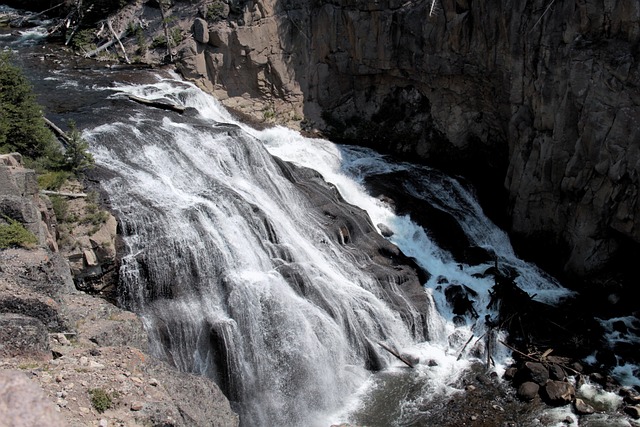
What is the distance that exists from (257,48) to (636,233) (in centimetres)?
1803

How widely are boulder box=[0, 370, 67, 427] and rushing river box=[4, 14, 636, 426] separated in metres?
11.3

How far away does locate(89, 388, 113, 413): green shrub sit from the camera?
359 inches

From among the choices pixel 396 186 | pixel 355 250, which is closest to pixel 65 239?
pixel 355 250

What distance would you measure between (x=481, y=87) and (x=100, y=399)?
20.7 meters

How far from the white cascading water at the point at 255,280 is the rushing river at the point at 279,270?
0.13 feet

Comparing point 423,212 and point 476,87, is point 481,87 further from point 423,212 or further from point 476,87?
point 423,212

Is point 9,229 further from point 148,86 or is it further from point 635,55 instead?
point 635,55

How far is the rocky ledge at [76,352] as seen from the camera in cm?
924

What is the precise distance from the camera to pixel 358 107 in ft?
97.7

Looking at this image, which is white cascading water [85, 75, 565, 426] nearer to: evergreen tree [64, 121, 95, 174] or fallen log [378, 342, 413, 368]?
fallen log [378, 342, 413, 368]

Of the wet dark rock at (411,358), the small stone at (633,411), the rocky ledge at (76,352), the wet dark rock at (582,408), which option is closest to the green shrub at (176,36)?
the rocky ledge at (76,352)

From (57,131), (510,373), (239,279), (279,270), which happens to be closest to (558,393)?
(510,373)

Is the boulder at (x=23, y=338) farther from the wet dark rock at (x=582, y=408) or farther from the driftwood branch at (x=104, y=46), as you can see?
the driftwood branch at (x=104, y=46)

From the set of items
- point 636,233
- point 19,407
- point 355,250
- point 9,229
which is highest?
point 19,407
